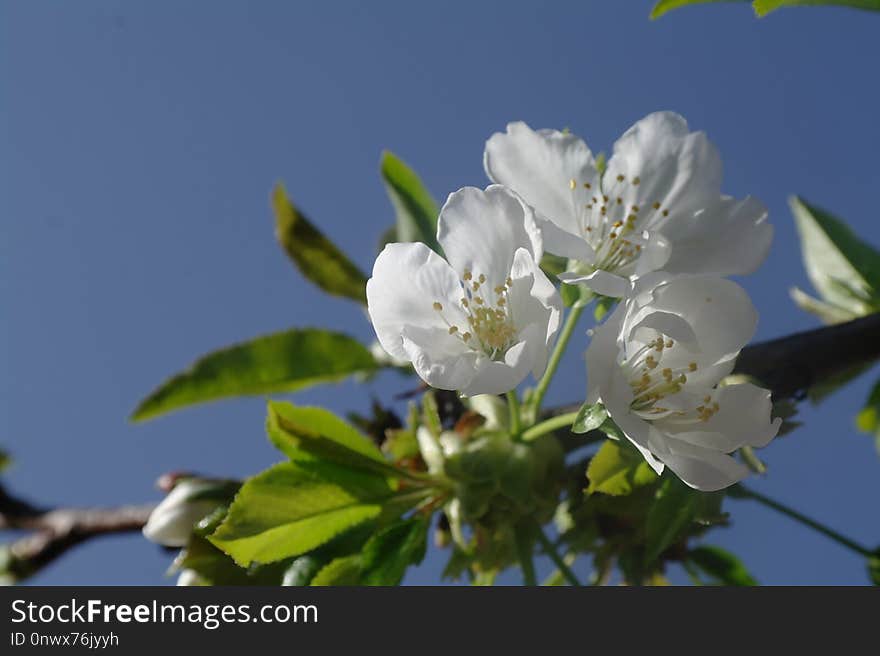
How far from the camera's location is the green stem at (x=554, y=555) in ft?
3.04

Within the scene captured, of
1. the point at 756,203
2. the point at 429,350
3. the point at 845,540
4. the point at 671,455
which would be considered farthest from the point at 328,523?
the point at 845,540

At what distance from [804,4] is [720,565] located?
2.43ft

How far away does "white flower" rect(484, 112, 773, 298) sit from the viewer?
0.74 metres

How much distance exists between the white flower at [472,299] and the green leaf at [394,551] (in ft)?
0.80

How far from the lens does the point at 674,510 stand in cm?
75

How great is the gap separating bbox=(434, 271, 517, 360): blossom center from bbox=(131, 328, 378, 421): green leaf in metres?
0.41

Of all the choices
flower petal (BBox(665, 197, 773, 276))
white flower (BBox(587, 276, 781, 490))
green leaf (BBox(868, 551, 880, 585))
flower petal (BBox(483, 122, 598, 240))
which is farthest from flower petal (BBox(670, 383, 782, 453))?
green leaf (BBox(868, 551, 880, 585))

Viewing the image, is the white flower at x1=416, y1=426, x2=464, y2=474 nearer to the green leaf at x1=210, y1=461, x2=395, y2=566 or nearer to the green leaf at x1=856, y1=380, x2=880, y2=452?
the green leaf at x1=210, y1=461, x2=395, y2=566

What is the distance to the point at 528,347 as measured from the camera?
63 cm

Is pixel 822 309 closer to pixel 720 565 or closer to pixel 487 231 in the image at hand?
pixel 720 565

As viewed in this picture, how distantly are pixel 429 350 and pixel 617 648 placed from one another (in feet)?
1.13

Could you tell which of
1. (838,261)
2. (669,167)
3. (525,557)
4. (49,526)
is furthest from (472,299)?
(49,526)

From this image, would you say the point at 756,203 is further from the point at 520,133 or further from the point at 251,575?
the point at 251,575

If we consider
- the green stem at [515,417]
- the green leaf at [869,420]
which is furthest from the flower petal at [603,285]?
the green leaf at [869,420]
